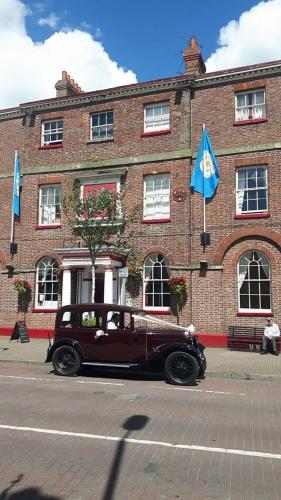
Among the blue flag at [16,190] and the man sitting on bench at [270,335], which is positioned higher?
the blue flag at [16,190]

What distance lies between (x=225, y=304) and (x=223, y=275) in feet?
3.58

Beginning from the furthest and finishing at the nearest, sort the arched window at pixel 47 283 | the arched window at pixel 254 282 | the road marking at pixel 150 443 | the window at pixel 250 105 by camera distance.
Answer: the arched window at pixel 47 283, the window at pixel 250 105, the arched window at pixel 254 282, the road marking at pixel 150 443

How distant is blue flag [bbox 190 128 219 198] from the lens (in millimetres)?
17459

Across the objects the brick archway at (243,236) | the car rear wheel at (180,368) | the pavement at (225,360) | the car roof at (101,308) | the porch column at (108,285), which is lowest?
the pavement at (225,360)

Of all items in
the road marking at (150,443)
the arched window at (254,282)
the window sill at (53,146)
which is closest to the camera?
the road marking at (150,443)

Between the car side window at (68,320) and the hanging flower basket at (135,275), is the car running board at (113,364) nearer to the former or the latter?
the car side window at (68,320)

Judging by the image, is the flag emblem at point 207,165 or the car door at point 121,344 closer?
the car door at point 121,344

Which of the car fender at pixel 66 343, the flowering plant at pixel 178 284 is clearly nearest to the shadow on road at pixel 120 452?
the car fender at pixel 66 343

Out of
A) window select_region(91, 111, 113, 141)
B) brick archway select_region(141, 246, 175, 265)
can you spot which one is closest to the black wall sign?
brick archway select_region(141, 246, 175, 265)

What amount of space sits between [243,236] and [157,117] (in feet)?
20.7

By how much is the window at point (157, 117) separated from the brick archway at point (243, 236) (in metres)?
5.40

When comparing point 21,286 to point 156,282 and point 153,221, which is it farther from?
point 153,221

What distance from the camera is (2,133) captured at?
70.9 feet

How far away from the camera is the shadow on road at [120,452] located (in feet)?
14.7
